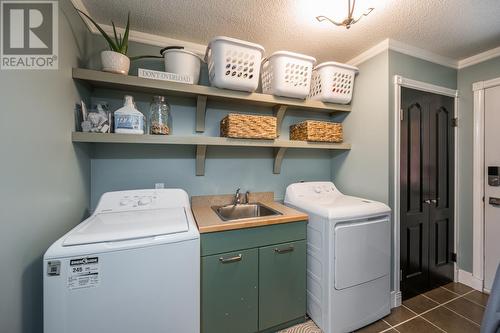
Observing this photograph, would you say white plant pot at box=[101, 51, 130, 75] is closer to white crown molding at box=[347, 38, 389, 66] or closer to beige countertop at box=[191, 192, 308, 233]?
beige countertop at box=[191, 192, 308, 233]

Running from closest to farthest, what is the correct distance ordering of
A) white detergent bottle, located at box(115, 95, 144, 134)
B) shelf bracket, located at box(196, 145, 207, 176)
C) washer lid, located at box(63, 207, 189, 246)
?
washer lid, located at box(63, 207, 189, 246) → white detergent bottle, located at box(115, 95, 144, 134) → shelf bracket, located at box(196, 145, 207, 176)

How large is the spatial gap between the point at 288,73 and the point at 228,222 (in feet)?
4.17

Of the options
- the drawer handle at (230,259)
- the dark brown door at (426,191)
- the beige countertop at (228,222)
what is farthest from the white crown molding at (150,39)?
the dark brown door at (426,191)

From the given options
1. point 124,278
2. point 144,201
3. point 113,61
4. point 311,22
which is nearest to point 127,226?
point 124,278

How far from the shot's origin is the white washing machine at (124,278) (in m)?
0.98

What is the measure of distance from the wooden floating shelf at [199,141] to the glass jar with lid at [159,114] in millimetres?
133

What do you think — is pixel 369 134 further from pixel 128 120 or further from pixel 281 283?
pixel 128 120

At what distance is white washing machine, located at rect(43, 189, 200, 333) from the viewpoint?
3.23 ft

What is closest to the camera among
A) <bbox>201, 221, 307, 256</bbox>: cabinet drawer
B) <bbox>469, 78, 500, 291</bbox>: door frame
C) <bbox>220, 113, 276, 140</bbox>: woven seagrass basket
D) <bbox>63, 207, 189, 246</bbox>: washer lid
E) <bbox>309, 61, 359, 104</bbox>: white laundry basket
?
<bbox>63, 207, 189, 246</bbox>: washer lid

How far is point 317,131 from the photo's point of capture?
6.66 feet

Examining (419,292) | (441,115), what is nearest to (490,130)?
(441,115)

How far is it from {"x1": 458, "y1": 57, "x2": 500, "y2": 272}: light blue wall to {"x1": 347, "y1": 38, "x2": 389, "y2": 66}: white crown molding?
1.09 meters

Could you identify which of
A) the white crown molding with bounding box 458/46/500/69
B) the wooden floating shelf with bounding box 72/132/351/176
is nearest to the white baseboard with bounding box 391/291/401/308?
the wooden floating shelf with bounding box 72/132/351/176

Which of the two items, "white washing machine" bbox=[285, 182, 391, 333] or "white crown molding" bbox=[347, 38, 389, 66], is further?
"white crown molding" bbox=[347, 38, 389, 66]
